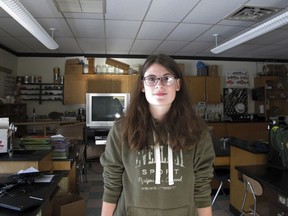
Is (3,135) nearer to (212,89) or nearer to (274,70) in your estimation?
(212,89)

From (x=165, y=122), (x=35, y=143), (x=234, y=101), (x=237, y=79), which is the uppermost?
(x=237, y=79)

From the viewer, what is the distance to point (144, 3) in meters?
2.85

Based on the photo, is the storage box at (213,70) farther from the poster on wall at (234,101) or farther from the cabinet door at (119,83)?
the cabinet door at (119,83)

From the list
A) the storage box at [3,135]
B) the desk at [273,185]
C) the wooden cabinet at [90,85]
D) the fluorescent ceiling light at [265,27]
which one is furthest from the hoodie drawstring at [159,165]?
the wooden cabinet at [90,85]

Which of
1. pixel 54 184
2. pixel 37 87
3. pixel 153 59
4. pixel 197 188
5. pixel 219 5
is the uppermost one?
pixel 219 5

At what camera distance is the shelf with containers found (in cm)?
577

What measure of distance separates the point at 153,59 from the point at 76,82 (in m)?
4.83

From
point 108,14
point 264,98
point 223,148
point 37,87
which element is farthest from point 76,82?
point 264,98

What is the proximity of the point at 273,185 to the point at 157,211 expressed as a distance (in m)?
1.25

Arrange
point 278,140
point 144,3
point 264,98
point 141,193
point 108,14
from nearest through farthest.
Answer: point 141,193
point 278,140
point 144,3
point 108,14
point 264,98

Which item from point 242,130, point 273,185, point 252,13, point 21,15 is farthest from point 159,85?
point 242,130

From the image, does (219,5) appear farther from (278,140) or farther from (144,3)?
(278,140)

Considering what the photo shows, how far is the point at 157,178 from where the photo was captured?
104 cm

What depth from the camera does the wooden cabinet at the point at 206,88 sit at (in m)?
5.89
